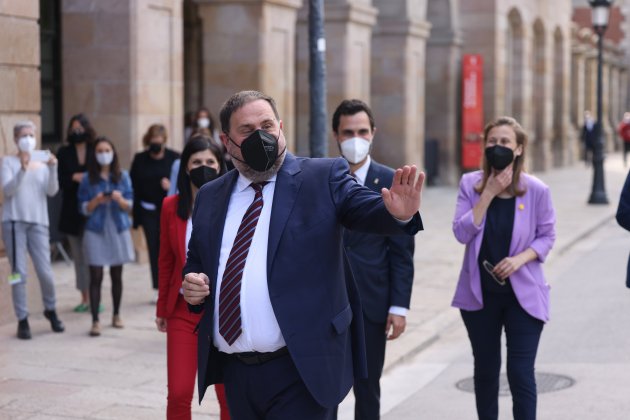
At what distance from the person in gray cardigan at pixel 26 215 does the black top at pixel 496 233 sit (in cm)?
495

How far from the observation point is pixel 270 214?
4.41 m

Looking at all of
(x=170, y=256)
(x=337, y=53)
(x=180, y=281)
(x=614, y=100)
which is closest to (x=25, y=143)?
(x=170, y=256)

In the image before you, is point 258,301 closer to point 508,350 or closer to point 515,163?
point 508,350

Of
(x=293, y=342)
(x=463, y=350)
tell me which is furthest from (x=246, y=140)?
(x=463, y=350)

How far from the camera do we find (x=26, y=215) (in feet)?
34.1

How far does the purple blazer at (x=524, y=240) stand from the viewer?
6.44 metres

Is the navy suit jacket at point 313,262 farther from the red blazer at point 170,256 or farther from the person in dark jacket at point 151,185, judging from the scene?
the person in dark jacket at point 151,185

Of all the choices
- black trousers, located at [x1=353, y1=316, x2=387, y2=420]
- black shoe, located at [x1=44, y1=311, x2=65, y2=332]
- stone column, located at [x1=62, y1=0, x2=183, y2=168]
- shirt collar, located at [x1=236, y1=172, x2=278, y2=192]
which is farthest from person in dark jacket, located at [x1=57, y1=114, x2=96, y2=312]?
shirt collar, located at [x1=236, y1=172, x2=278, y2=192]

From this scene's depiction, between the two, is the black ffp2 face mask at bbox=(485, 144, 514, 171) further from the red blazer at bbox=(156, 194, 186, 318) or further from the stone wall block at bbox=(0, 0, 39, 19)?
the stone wall block at bbox=(0, 0, 39, 19)

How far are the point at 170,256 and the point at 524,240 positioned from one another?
185 cm

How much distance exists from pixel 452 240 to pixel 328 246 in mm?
13945

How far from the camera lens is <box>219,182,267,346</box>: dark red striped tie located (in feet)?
14.4

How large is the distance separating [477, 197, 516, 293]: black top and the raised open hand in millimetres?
2592

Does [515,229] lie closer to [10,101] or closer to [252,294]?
[252,294]
